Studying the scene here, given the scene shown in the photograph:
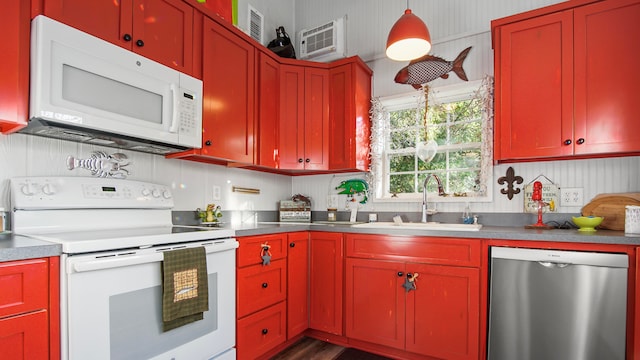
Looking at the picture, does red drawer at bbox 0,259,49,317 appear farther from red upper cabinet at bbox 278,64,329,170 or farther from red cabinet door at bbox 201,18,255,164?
red upper cabinet at bbox 278,64,329,170

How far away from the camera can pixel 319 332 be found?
2.65m

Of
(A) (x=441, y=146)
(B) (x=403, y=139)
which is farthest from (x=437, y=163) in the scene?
(B) (x=403, y=139)

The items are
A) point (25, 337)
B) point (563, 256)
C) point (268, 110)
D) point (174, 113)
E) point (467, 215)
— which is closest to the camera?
point (25, 337)

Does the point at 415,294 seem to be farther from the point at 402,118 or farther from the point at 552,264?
the point at 402,118

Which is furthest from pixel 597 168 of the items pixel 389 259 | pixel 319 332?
pixel 319 332

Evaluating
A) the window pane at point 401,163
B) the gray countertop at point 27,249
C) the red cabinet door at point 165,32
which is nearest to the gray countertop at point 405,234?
the gray countertop at point 27,249

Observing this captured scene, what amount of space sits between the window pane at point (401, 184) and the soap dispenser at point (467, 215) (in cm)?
50

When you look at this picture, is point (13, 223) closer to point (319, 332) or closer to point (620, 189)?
point (319, 332)

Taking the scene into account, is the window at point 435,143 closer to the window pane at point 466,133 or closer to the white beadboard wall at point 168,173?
the window pane at point 466,133

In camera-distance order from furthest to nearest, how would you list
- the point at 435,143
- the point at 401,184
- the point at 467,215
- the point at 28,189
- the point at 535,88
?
the point at 401,184 < the point at 435,143 < the point at 467,215 < the point at 535,88 < the point at 28,189

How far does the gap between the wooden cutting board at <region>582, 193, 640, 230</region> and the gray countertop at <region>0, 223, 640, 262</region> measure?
4.0 inches

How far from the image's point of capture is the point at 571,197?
2.37m

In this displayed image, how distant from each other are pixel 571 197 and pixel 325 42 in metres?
2.30

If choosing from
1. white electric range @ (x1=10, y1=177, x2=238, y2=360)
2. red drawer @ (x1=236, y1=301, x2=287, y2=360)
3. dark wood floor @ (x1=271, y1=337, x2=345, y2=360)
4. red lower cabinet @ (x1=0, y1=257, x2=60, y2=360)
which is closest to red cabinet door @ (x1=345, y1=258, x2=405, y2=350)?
dark wood floor @ (x1=271, y1=337, x2=345, y2=360)
